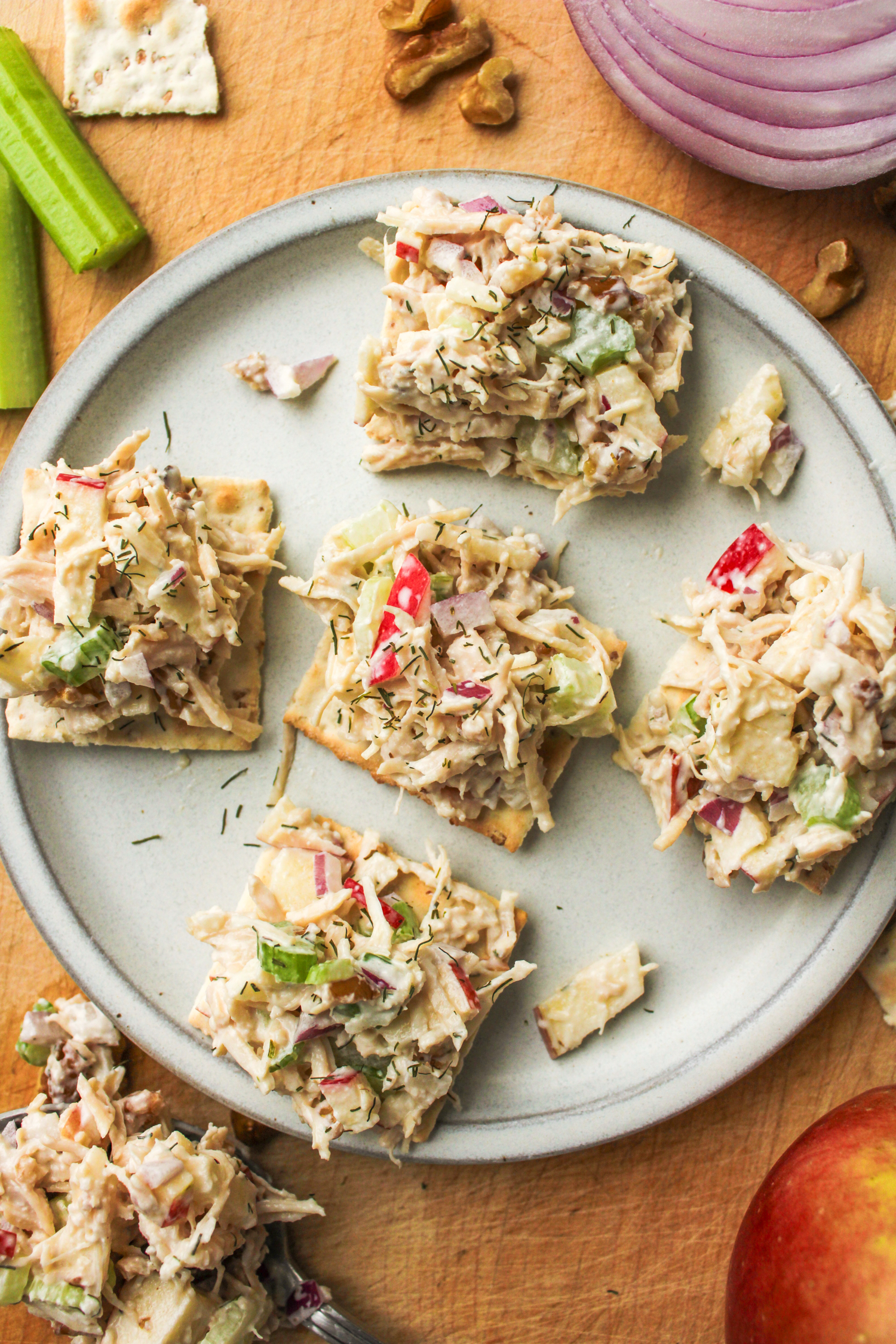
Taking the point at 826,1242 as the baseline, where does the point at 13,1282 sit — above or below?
below

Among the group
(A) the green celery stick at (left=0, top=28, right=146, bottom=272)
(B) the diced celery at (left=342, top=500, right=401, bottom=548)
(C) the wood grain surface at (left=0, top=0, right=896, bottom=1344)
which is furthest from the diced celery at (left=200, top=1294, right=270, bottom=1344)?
(A) the green celery stick at (left=0, top=28, right=146, bottom=272)

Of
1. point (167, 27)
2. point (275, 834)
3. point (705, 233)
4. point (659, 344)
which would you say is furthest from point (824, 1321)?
point (167, 27)

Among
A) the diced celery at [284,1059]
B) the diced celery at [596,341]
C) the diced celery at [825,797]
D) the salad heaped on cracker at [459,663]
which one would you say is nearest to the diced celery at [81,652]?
the salad heaped on cracker at [459,663]

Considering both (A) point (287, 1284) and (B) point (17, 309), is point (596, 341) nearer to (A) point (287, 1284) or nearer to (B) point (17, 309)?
(B) point (17, 309)

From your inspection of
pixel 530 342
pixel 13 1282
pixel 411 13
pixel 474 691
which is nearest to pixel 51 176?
pixel 411 13

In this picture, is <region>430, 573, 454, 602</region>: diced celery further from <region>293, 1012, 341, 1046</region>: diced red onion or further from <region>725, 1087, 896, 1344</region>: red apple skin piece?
<region>725, 1087, 896, 1344</region>: red apple skin piece

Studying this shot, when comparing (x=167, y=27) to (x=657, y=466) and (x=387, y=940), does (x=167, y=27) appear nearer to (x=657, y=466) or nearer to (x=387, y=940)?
(x=657, y=466)
